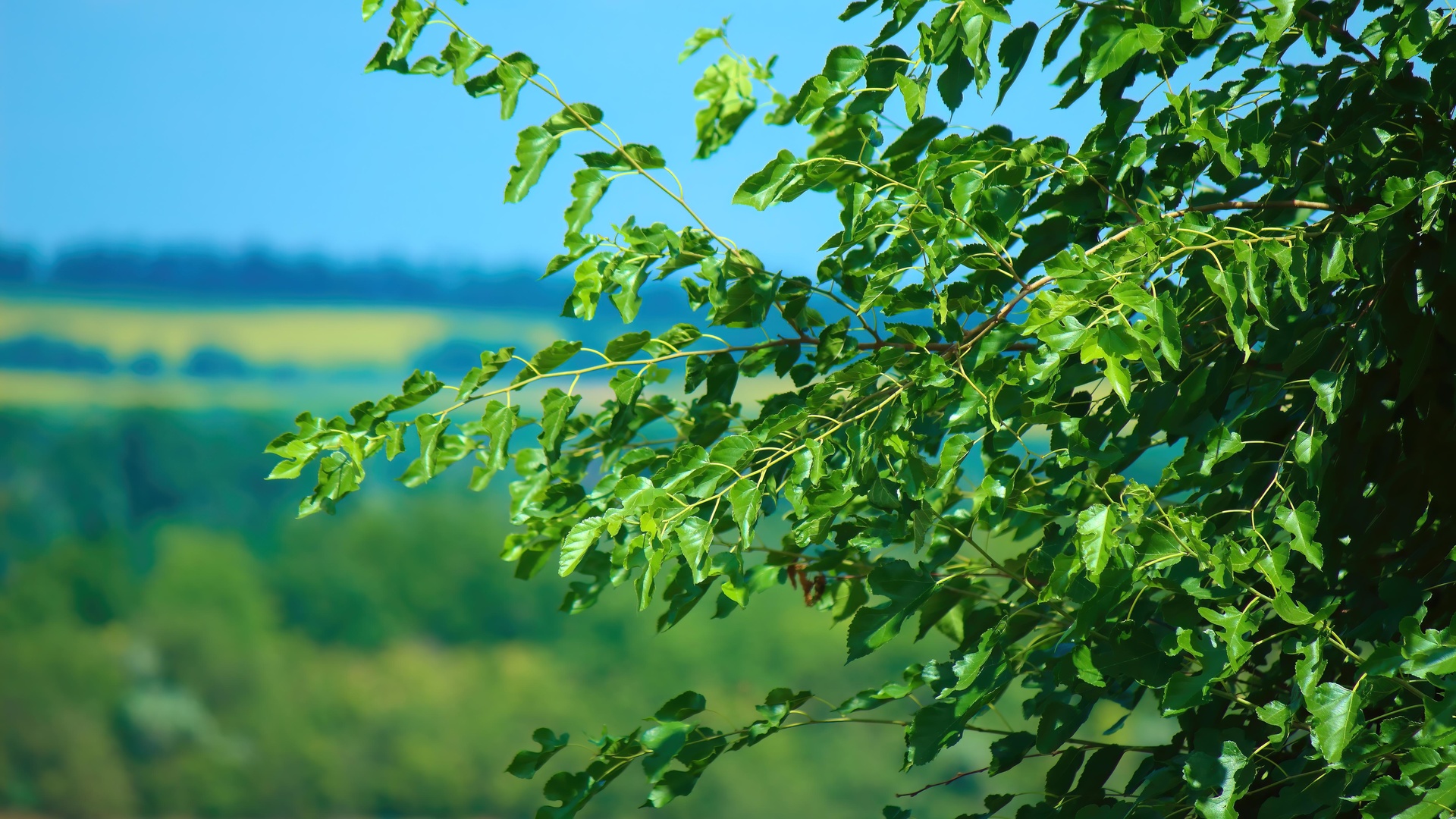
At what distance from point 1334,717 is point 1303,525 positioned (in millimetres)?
113

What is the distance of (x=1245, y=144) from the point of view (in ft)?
2.63

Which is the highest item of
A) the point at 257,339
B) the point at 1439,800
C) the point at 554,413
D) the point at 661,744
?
the point at 257,339

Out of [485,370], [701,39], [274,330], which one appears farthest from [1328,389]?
[274,330]

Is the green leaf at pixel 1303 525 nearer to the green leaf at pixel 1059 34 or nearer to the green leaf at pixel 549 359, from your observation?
the green leaf at pixel 1059 34

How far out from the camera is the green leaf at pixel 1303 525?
694mm

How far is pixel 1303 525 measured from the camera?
71cm

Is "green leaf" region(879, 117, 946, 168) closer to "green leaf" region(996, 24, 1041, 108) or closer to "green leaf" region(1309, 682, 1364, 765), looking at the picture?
"green leaf" region(996, 24, 1041, 108)

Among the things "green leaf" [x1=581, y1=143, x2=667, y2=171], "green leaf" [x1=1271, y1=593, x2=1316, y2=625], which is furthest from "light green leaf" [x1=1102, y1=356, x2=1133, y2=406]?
"green leaf" [x1=581, y1=143, x2=667, y2=171]

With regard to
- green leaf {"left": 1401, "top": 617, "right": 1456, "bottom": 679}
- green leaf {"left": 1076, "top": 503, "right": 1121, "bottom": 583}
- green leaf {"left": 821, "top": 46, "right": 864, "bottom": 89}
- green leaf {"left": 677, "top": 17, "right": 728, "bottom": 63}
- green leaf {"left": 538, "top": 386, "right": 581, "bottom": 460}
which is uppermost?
green leaf {"left": 677, "top": 17, "right": 728, "bottom": 63}

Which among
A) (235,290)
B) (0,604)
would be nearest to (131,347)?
(235,290)

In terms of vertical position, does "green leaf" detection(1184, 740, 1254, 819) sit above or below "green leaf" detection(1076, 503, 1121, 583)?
below

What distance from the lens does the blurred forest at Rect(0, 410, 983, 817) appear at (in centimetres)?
348

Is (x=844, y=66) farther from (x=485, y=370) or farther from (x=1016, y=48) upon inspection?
(x=485, y=370)

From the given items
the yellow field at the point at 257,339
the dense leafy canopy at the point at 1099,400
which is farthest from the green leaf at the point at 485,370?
the yellow field at the point at 257,339
